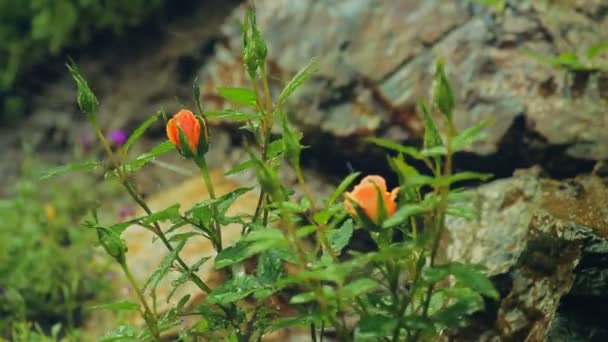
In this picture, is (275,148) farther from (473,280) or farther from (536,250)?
(536,250)

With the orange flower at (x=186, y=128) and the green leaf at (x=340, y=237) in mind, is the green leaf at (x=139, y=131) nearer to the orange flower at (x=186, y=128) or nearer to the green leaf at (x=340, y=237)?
the orange flower at (x=186, y=128)

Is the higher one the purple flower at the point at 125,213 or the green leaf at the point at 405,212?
the purple flower at the point at 125,213

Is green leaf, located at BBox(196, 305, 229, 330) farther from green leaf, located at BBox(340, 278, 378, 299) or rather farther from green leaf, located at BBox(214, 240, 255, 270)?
green leaf, located at BBox(340, 278, 378, 299)

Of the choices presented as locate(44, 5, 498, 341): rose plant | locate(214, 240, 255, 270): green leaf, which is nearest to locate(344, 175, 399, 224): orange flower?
locate(44, 5, 498, 341): rose plant

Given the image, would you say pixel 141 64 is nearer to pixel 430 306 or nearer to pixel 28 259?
pixel 28 259

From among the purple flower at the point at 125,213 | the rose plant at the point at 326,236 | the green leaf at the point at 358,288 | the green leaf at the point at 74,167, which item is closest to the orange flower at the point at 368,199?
the rose plant at the point at 326,236

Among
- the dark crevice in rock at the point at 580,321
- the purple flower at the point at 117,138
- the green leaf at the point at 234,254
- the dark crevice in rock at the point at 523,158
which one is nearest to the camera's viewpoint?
the green leaf at the point at 234,254
